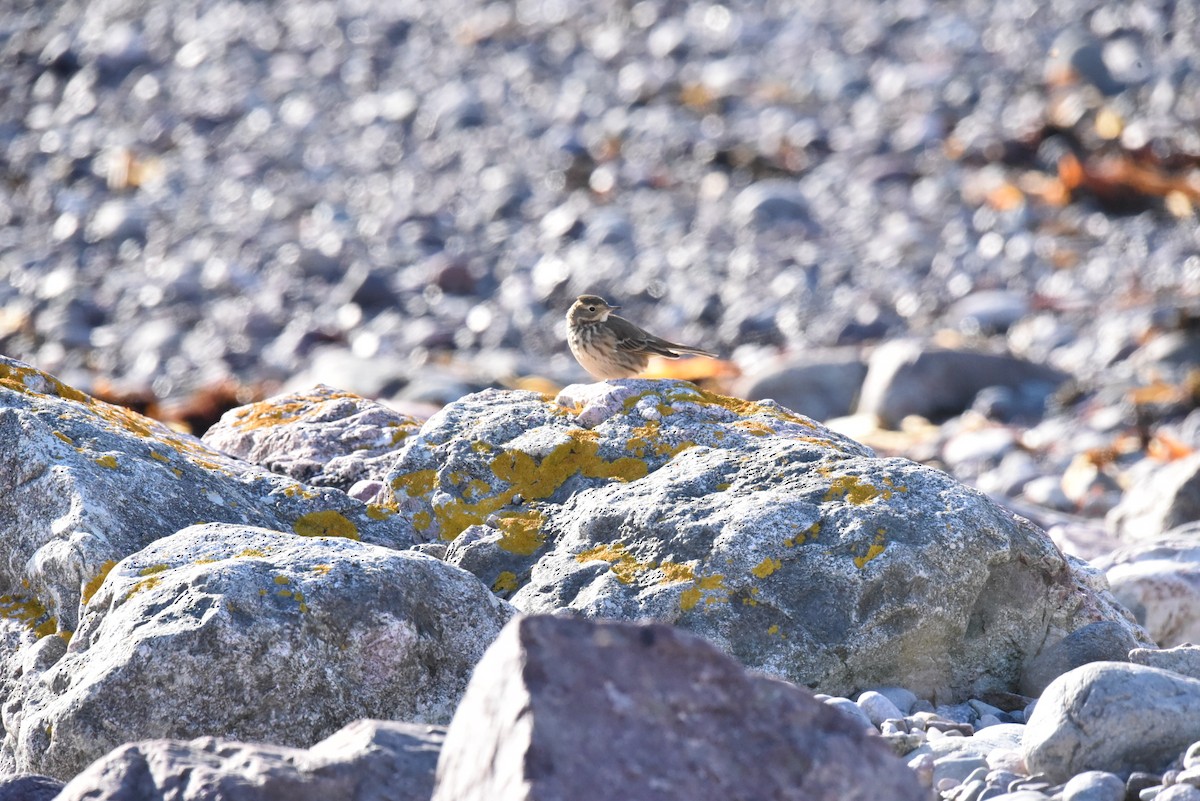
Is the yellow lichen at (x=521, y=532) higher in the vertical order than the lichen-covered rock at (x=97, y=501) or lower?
lower

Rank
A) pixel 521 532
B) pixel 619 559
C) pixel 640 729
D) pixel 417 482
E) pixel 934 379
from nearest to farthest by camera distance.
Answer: pixel 640 729 → pixel 619 559 → pixel 521 532 → pixel 417 482 → pixel 934 379

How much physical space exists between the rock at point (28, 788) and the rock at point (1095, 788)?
2.61 meters

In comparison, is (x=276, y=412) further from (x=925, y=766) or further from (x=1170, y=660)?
(x=1170, y=660)

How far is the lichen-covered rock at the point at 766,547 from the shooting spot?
501 centimetres

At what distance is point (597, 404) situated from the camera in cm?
600

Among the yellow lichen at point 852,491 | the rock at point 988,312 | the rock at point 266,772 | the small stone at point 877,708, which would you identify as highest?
the rock at point 266,772

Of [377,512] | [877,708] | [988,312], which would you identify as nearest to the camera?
[877,708]

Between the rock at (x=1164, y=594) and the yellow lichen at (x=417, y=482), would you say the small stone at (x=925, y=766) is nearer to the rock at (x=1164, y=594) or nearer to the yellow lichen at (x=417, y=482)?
the yellow lichen at (x=417, y=482)

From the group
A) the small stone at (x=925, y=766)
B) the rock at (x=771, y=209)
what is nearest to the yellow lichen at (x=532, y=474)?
the small stone at (x=925, y=766)

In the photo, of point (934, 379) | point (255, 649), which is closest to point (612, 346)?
point (255, 649)

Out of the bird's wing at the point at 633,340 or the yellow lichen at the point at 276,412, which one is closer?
the yellow lichen at the point at 276,412

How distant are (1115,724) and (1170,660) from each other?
0.82 m

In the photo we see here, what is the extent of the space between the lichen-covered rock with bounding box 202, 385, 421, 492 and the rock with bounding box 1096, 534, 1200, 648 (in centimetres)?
328

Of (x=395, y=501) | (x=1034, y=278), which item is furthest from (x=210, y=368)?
(x=395, y=501)
